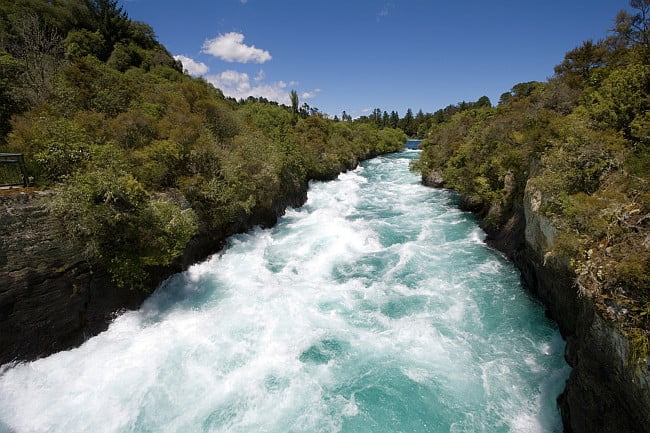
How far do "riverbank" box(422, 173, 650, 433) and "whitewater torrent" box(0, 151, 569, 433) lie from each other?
2.51 ft

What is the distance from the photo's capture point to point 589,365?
267 inches

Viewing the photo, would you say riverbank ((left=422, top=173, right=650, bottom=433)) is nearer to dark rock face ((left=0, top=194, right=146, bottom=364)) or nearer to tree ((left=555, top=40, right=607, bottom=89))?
tree ((left=555, top=40, right=607, bottom=89))

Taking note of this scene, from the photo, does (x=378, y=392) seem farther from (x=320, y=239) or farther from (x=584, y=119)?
(x=584, y=119)

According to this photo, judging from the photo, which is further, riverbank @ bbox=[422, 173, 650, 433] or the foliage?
the foliage

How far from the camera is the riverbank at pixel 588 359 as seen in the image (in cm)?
541

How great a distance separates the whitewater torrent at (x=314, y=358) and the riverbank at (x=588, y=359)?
2.51 feet

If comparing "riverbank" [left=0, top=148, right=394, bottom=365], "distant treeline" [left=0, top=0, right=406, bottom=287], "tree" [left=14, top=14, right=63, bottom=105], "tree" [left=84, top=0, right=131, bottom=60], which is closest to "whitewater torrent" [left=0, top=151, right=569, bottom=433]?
"riverbank" [left=0, top=148, right=394, bottom=365]

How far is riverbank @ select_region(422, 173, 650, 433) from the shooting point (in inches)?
213

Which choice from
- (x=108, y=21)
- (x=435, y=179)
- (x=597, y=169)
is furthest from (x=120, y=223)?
(x=108, y=21)

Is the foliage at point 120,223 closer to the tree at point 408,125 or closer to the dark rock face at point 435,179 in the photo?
the dark rock face at point 435,179

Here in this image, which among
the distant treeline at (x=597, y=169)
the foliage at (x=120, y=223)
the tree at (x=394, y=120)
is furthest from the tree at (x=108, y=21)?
the tree at (x=394, y=120)

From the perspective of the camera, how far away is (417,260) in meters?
16.3

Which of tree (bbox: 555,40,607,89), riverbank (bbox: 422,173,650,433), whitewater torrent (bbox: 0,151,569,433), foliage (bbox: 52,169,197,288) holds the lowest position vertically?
whitewater torrent (bbox: 0,151,569,433)

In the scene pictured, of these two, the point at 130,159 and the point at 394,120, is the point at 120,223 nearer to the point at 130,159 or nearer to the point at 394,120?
the point at 130,159
